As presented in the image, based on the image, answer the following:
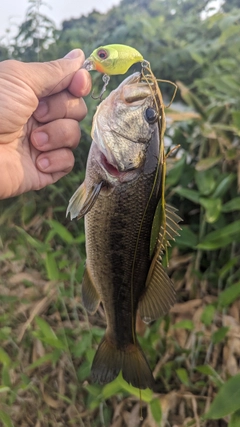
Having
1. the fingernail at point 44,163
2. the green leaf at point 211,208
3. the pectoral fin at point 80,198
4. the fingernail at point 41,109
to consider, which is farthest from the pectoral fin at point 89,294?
the green leaf at point 211,208

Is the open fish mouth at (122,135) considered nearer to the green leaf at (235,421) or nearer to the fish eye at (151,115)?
the fish eye at (151,115)

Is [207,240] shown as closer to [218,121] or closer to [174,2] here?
[218,121]

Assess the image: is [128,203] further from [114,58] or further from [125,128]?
[114,58]

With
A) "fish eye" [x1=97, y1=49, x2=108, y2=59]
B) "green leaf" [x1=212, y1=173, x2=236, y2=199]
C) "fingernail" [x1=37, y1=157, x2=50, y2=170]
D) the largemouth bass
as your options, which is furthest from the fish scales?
"green leaf" [x1=212, y1=173, x2=236, y2=199]

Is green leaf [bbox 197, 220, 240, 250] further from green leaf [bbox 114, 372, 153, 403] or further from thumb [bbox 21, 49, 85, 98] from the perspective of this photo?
thumb [bbox 21, 49, 85, 98]

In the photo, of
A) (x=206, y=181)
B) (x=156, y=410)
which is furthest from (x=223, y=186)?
(x=156, y=410)

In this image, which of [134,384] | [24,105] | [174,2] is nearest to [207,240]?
[134,384]
